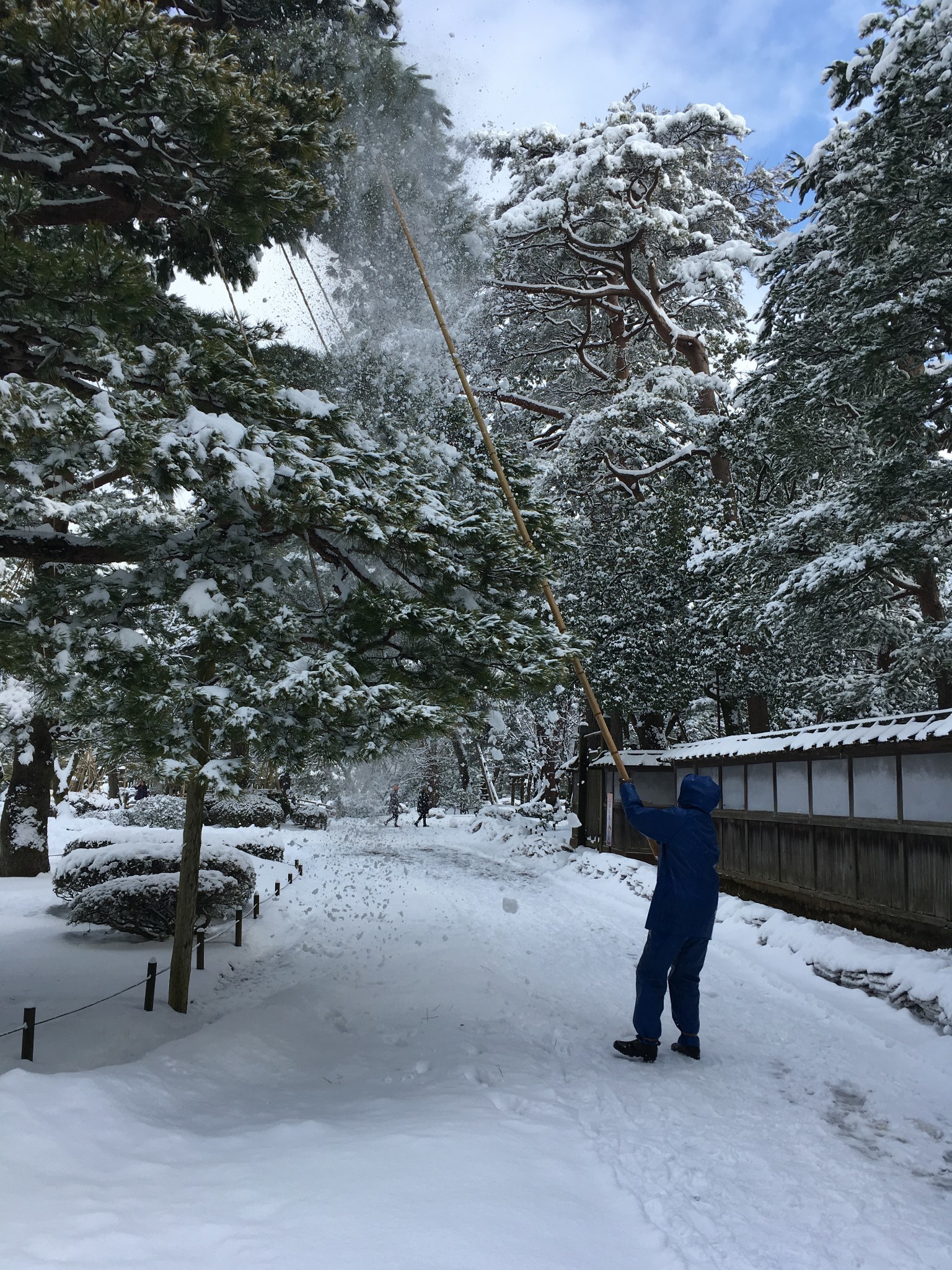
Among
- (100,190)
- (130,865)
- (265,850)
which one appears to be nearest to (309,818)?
(265,850)

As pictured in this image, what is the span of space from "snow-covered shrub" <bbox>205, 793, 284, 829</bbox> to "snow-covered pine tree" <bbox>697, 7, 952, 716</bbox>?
15.7m

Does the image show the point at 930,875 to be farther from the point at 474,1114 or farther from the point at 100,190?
the point at 100,190

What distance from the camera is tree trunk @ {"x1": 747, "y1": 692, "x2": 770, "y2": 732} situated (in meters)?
17.4

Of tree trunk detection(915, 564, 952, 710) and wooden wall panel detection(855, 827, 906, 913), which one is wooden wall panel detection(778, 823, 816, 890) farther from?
tree trunk detection(915, 564, 952, 710)

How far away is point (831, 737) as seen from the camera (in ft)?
32.2

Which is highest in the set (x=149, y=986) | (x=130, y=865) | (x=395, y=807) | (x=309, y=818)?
(x=130, y=865)

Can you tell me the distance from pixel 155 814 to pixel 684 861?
1935 centimetres

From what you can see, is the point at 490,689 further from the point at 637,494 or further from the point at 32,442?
the point at 637,494

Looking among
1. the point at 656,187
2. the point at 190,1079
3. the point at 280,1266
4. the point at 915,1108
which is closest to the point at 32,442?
the point at 190,1079

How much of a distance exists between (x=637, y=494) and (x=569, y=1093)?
1616 cm

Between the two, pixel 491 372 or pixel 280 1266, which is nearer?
pixel 280 1266

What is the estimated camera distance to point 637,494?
19.5 m

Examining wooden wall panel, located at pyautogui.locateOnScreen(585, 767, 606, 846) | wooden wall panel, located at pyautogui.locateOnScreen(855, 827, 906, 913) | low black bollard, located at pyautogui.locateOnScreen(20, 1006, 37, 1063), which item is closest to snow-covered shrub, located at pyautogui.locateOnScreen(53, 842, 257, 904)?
low black bollard, located at pyautogui.locateOnScreen(20, 1006, 37, 1063)

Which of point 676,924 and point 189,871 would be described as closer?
point 676,924
